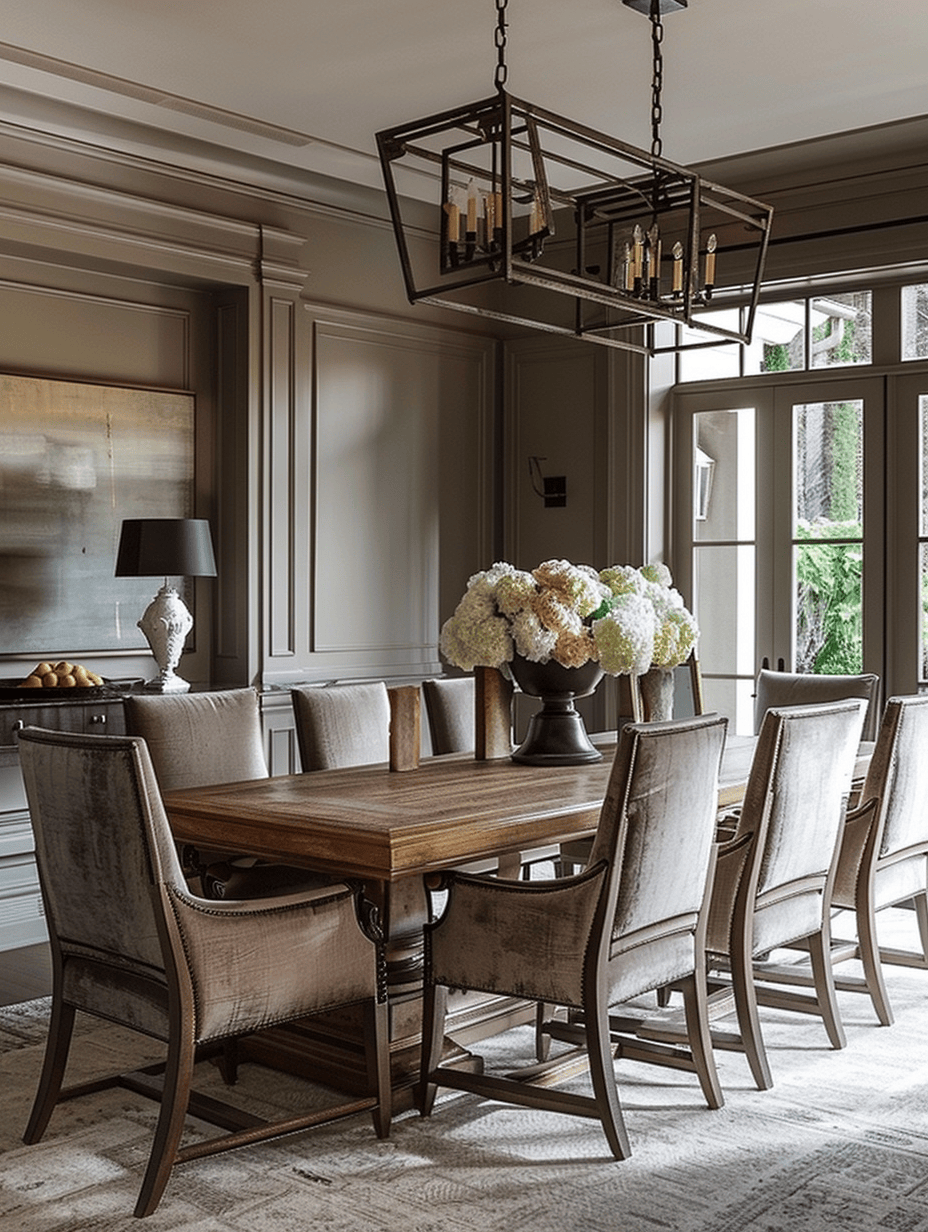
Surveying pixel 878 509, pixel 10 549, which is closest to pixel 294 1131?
pixel 10 549

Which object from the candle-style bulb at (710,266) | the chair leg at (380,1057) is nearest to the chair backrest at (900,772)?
the candle-style bulb at (710,266)

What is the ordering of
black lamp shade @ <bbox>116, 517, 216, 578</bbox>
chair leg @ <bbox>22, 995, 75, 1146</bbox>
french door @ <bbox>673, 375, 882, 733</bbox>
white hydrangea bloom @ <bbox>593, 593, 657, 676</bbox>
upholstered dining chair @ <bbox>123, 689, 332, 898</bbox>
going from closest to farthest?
chair leg @ <bbox>22, 995, 75, 1146</bbox> → upholstered dining chair @ <bbox>123, 689, 332, 898</bbox> → white hydrangea bloom @ <bbox>593, 593, 657, 676</bbox> → black lamp shade @ <bbox>116, 517, 216, 578</bbox> → french door @ <bbox>673, 375, 882, 733</bbox>

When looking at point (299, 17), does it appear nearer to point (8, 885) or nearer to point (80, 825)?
point (80, 825)

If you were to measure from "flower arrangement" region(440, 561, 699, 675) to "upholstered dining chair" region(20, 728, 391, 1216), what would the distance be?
0.95m

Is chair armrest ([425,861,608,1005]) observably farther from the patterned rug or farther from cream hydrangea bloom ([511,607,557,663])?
cream hydrangea bloom ([511,607,557,663])

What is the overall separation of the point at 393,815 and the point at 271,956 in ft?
1.38

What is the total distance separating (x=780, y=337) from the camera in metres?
5.95

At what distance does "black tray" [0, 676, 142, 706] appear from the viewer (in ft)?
15.2

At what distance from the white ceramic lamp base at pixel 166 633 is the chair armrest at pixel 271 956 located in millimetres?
2281

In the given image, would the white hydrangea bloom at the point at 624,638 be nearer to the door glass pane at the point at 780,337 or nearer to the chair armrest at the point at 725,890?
the chair armrest at the point at 725,890

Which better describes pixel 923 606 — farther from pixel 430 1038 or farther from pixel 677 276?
pixel 430 1038

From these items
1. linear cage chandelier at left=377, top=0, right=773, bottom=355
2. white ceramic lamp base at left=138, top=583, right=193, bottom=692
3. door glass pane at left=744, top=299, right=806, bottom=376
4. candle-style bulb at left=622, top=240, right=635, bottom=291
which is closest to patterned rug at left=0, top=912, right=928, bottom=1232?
white ceramic lamp base at left=138, top=583, right=193, bottom=692

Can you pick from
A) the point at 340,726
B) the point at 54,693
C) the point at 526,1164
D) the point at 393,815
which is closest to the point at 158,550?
the point at 54,693

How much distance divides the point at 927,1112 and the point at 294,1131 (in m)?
1.46
